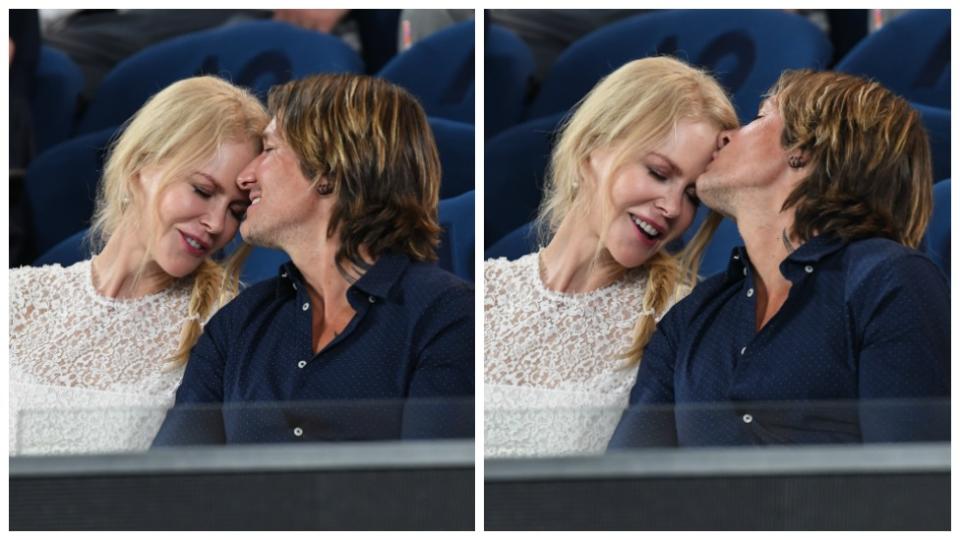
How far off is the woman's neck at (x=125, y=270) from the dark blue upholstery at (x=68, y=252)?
47 mm

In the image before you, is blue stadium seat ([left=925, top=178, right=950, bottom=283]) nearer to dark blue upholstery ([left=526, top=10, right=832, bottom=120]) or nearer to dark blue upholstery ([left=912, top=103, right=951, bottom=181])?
dark blue upholstery ([left=912, top=103, right=951, bottom=181])

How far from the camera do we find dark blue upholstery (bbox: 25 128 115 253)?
197 inches

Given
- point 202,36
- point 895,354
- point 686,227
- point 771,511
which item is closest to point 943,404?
point 895,354

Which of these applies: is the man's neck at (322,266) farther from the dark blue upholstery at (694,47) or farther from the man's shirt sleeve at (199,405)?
the dark blue upholstery at (694,47)

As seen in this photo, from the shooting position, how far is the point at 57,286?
5.00m

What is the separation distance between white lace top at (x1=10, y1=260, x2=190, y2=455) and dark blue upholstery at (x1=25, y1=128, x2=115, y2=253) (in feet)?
0.41

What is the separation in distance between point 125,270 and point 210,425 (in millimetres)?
546

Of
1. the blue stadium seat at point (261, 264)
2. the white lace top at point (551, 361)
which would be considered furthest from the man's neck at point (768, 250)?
the blue stadium seat at point (261, 264)

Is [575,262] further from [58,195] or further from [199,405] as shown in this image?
[58,195]

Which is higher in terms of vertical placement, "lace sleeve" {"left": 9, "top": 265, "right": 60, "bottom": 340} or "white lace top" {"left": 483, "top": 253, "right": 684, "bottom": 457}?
"lace sleeve" {"left": 9, "top": 265, "right": 60, "bottom": 340}

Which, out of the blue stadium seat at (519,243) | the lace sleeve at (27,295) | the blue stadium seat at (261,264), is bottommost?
the lace sleeve at (27,295)

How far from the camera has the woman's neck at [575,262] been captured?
5.01 m

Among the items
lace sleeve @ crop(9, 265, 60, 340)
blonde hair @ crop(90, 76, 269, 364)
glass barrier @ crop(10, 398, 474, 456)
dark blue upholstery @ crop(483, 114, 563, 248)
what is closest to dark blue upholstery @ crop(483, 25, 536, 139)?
dark blue upholstery @ crop(483, 114, 563, 248)
